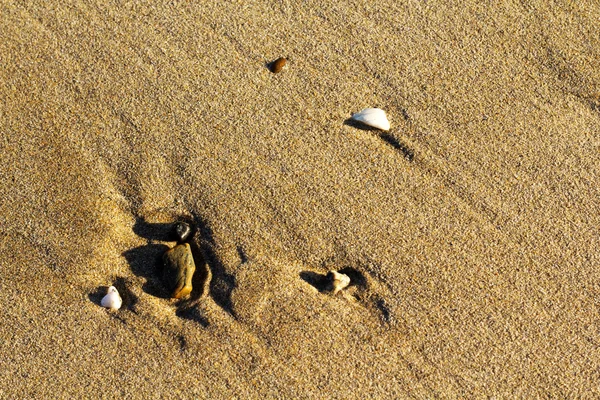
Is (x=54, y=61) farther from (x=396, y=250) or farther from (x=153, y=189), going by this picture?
(x=396, y=250)

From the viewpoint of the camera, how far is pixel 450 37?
2781mm

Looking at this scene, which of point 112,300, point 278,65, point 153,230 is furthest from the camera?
point 278,65

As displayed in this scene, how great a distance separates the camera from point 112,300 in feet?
7.98

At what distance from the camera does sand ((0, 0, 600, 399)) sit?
2.42 m

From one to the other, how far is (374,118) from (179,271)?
1.04 meters

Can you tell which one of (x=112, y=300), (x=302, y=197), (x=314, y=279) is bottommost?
(x=112, y=300)

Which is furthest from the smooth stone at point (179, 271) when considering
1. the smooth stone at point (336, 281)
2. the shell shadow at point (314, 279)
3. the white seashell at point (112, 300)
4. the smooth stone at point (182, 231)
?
the smooth stone at point (336, 281)

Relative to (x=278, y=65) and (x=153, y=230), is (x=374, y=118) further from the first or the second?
(x=153, y=230)

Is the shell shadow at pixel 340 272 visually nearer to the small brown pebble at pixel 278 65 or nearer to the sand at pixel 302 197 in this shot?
the sand at pixel 302 197

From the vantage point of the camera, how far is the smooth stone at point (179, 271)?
243cm

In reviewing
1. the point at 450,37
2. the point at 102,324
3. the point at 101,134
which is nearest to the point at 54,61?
the point at 101,134

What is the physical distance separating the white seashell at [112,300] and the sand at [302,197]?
0.12 ft

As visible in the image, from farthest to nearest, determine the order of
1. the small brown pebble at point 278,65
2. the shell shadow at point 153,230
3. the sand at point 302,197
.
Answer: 1. the small brown pebble at point 278,65
2. the shell shadow at point 153,230
3. the sand at point 302,197

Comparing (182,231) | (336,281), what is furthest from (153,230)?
(336,281)
